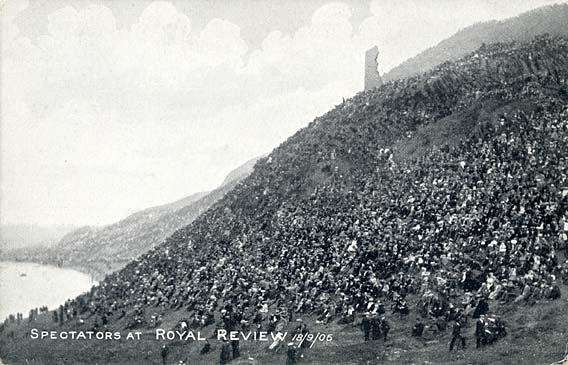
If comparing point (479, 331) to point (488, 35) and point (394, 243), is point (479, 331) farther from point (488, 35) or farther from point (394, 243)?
point (488, 35)

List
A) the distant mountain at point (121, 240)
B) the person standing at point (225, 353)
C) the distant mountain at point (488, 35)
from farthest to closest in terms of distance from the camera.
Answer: the distant mountain at point (121, 240) → the distant mountain at point (488, 35) → the person standing at point (225, 353)

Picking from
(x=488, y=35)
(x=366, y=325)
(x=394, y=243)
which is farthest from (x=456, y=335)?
(x=488, y=35)

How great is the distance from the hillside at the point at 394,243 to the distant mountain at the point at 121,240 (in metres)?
33.7

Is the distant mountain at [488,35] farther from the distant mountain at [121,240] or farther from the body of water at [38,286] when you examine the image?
the body of water at [38,286]

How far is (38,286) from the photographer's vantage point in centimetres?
5966

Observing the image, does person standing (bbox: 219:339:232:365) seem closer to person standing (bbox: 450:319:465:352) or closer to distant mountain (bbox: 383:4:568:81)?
person standing (bbox: 450:319:465:352)

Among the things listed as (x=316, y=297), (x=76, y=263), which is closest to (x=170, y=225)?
(x=76, y=263)

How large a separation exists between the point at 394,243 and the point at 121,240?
6719 centimetres

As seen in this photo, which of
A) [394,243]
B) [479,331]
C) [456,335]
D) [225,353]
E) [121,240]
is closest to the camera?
[479,331]

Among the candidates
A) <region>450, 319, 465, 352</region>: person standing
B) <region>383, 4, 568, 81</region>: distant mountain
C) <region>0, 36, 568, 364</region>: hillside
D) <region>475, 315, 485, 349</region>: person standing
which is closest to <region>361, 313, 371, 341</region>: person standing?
<region>0, 36, 568, 364</region>: hillside

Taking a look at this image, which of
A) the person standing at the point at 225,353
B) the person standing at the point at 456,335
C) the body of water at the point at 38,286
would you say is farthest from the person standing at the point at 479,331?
the body of water at the point at 38,286

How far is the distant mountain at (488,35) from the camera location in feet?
179

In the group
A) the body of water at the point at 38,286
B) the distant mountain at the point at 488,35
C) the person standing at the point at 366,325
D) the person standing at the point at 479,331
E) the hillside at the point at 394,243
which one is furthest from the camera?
the distant mountain at the point at 488,35

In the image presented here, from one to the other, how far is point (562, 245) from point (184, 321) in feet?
57.6
